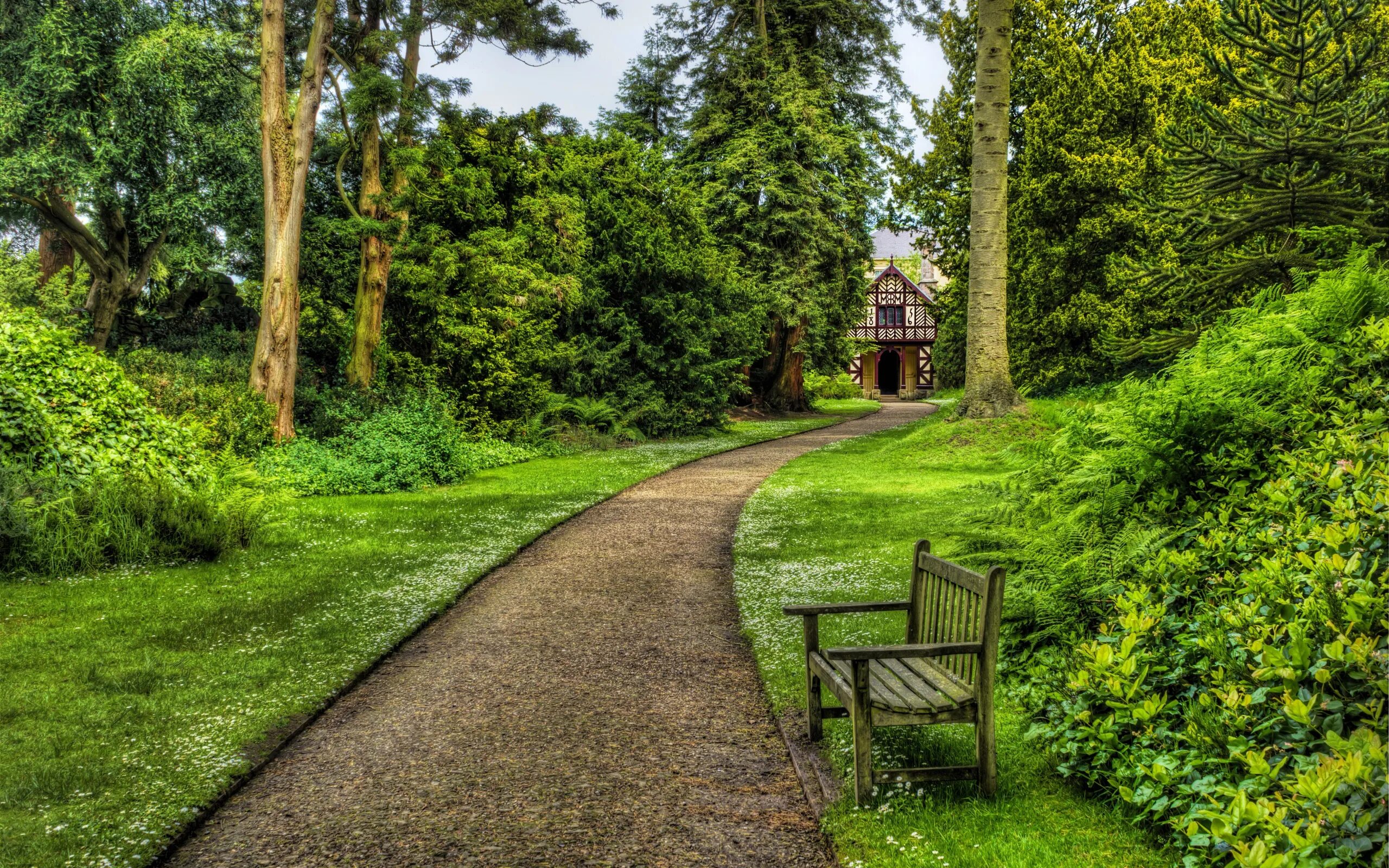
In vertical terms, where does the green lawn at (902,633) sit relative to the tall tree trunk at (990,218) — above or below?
below

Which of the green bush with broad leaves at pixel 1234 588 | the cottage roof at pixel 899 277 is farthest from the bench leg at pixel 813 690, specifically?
the cottage roof at pixel 899 277

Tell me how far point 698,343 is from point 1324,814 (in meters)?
24.5

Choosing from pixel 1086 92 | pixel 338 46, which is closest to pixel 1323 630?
pixel 338 46

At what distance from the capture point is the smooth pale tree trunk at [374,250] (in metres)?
20.2

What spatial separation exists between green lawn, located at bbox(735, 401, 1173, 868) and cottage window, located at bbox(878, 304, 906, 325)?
4458 centimetres

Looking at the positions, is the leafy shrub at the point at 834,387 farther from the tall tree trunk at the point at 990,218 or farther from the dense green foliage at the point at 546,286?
the tall tree trunk at the point at 990,218

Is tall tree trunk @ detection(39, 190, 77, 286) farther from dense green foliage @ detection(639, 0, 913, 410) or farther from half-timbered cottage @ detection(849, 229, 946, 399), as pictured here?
half-timbered cottage @ detection(849, 229, 946, 399)

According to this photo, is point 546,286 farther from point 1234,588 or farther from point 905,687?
point 1234,588

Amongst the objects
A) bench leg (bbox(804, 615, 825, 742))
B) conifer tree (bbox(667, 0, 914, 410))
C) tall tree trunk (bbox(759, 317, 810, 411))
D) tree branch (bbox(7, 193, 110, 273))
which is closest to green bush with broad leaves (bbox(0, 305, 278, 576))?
bench leg (bbox(804, 615, 825, 742))

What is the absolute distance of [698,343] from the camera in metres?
26.9

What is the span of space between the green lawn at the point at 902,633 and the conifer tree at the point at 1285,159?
3.44 meters

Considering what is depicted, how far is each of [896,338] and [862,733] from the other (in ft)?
192

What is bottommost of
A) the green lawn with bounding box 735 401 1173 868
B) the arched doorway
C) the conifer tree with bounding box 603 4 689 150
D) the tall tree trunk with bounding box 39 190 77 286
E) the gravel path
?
the gravel path

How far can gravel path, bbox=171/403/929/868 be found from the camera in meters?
3.90
